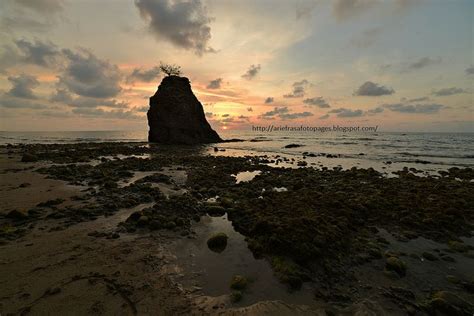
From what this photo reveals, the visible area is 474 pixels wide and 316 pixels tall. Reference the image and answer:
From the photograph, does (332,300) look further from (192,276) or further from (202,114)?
(202,114)

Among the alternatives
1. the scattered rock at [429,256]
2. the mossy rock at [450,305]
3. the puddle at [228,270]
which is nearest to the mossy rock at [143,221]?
the puddle at [228,270]

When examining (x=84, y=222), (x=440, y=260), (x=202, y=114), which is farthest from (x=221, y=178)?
(x=202, y=114)

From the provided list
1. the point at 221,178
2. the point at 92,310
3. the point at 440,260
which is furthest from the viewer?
the point at 221,178

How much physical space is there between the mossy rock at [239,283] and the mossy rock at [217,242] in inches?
61.9

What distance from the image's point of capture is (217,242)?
6.88 m

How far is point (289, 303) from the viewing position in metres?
4.65

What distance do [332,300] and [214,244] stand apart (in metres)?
3.19

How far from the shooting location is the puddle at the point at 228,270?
488 centimetres

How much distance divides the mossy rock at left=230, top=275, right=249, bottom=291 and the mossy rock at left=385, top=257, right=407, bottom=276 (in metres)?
3.30

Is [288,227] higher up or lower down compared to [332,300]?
higher up

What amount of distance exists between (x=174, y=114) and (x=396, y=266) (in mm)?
51149

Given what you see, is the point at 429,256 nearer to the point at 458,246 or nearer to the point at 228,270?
the point at 458,246

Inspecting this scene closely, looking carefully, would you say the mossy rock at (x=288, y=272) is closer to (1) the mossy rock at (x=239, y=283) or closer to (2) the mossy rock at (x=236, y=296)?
(1) the mossy rock at (x=239, y=283)

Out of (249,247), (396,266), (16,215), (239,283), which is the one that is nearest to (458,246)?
(396,266)
